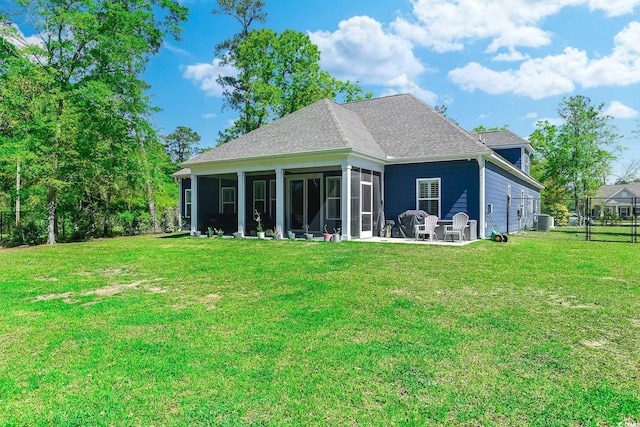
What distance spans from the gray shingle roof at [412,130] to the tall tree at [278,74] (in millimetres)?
9222

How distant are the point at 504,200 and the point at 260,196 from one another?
11.1 meters

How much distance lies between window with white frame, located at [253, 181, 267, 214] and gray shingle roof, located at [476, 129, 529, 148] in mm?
12670

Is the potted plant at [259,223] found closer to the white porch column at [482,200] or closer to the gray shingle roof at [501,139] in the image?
the white porch column at [482,200]

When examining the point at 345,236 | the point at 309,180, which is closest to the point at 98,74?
the point at 309,180

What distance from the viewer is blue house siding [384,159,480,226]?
1349 cm

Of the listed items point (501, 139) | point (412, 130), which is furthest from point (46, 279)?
point (501, 139)

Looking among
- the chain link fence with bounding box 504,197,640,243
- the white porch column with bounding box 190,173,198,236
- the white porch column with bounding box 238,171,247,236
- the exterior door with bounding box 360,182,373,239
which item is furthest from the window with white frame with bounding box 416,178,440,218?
the white porch column with bounding box 190,173,198,236

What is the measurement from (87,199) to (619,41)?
26283mm

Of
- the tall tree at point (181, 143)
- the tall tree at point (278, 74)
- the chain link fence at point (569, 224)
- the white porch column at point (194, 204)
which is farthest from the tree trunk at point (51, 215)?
the tall tree at point (181, 143)

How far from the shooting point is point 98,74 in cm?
1638

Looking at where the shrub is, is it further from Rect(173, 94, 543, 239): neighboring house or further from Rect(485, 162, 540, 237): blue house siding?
Rect(485, 162, 540, 237): blue house siding

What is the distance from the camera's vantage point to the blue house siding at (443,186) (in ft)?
44.3

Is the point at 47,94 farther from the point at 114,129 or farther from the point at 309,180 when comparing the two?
the point at 309,180

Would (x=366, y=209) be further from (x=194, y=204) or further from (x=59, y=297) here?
(x=59, y=297)
